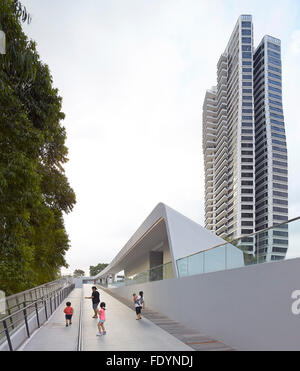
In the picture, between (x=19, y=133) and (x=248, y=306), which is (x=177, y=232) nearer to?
(x=248, y=306)

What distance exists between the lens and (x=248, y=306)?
9.33 m

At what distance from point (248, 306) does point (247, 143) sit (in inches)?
3651

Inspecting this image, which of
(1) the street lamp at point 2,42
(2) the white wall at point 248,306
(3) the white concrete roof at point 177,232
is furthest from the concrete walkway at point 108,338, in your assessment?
(1) the street lamp at point 2,42

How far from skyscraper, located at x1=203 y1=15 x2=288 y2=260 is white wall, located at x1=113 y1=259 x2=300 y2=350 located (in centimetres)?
7770

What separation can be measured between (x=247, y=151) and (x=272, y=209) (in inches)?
698

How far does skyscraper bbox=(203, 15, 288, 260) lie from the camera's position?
91938mm

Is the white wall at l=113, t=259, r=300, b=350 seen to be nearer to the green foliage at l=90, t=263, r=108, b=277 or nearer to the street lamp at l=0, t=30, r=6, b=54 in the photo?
the street lamp at l=0, t=30, r=6, b=54

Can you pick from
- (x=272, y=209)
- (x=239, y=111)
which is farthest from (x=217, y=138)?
(x=272, y=209)

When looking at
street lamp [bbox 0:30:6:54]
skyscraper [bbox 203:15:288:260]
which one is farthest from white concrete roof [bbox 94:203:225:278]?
skyscraper [bbox 203:15:288:260]

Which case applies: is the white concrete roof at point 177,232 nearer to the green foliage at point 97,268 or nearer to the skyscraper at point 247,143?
the skyscraper at point 247,143

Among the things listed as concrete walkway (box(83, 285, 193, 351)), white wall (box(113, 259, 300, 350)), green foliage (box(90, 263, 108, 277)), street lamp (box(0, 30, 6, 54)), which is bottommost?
green foliage (box(90, 263, 108, 277))

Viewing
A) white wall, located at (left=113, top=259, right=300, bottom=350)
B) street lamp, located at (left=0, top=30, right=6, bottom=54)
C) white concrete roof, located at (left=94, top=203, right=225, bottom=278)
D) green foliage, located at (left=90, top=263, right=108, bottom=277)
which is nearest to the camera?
white wall, located at (left=113, top=259, right=300, bottom=350)
